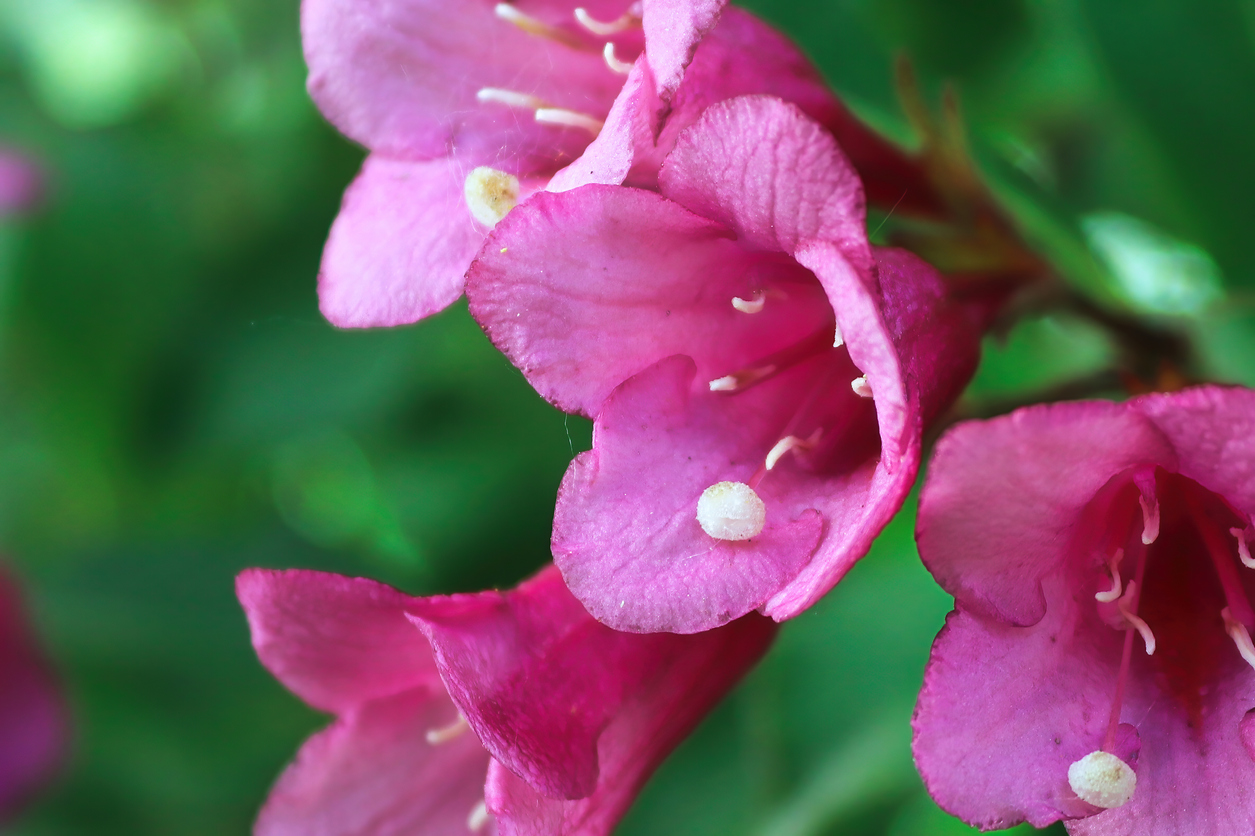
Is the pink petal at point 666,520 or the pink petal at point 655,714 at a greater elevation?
the pink petal at point 666,520

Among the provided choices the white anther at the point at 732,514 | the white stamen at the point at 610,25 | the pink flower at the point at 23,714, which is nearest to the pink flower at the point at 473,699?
the white anther at the point at 732,514

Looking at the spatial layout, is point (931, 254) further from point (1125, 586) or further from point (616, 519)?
point (616, 519)

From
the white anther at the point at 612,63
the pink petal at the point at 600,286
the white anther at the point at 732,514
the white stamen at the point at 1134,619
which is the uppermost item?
the white anther at the point at 612,63

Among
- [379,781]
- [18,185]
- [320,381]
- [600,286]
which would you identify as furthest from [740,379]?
[18,185]

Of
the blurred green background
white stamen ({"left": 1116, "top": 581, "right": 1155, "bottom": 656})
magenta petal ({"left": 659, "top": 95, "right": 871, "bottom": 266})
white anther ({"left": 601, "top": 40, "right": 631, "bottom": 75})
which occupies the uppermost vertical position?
magenta petal ({"left": 659, "top": 95, "right": 871, "bottom": 266})

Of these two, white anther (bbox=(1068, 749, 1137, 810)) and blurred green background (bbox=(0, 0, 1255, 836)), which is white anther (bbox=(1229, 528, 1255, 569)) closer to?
white anther (bbox=(1068, 749, 1137, 810))

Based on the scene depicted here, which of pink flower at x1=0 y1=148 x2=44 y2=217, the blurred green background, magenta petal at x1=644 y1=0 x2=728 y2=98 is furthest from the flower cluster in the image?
pink flower at x1=0 y1=148 x2=44 y2=217

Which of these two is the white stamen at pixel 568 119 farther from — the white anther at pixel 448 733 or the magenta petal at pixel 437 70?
the white anther at pixel 448 733
